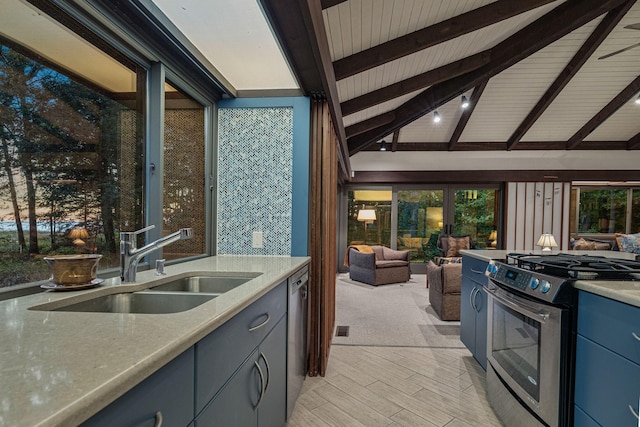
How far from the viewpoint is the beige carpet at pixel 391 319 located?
3262mm

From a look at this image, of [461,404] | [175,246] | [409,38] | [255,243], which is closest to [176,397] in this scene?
[175,246]

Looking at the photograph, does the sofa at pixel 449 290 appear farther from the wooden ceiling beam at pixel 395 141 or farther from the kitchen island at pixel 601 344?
the wooden ceiling beam at pixel 395 141

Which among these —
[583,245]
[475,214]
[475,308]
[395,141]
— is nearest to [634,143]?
[583,245]

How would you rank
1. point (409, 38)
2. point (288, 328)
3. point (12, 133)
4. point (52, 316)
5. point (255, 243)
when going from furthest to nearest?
point (409, 38) → point (255, 243) → point (288, 328) → point (12, 133) → point (52, 316)

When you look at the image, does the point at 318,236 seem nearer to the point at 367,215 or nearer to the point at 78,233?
the point at 78,233

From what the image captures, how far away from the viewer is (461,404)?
215 centimetres

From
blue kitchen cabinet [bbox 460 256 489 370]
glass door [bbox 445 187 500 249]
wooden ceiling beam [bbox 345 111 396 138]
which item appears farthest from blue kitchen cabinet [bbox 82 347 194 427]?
glass door [bbox 445 187 500 249]

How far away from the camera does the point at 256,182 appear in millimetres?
2402

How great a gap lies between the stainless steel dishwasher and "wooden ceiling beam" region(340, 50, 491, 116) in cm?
262

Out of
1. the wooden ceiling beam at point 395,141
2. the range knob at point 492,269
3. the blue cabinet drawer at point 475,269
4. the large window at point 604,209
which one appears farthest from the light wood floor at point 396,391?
the large window at point 604,209

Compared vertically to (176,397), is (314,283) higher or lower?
lower

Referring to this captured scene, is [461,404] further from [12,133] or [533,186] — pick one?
[533,186]

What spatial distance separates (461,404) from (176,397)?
2.10 meters

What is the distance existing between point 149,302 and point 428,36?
10.2 feet
